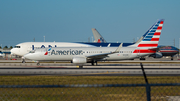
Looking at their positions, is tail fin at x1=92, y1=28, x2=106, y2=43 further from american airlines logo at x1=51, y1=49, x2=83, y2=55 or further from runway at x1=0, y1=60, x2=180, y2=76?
runway at x1=0, y1=60, x2=180, y2=76

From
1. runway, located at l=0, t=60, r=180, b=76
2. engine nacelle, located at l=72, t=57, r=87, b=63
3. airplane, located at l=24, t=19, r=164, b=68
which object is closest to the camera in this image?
runway, located at l=0, t=60, r=180, b=76

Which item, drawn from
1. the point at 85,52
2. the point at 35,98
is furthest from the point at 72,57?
the point at 35,98

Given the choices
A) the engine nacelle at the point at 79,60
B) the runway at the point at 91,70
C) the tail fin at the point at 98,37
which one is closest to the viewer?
the runway at the point at 91,70

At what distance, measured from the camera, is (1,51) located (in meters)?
142

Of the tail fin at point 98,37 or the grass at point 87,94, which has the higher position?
the tail fin at point 98,37

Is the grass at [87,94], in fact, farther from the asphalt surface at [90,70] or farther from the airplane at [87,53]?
the airplane at [87,53]

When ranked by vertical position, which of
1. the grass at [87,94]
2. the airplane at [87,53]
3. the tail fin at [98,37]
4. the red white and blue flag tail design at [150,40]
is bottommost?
the grass at [87,94]

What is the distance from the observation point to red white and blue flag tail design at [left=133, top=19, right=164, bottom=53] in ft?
141

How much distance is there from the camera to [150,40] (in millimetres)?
44469

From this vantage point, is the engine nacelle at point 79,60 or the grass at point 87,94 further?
the engine nacelle at point 79,60

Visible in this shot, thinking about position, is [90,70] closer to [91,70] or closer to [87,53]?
[91,70]

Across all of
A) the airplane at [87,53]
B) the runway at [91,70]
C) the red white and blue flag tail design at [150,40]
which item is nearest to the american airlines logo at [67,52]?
the airplane at [87,53]

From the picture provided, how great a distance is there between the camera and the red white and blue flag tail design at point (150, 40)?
4284 cm

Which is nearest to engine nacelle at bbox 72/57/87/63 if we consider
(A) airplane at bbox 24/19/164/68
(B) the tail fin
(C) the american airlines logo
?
(A) airplane at bbox 24/19/164/68
